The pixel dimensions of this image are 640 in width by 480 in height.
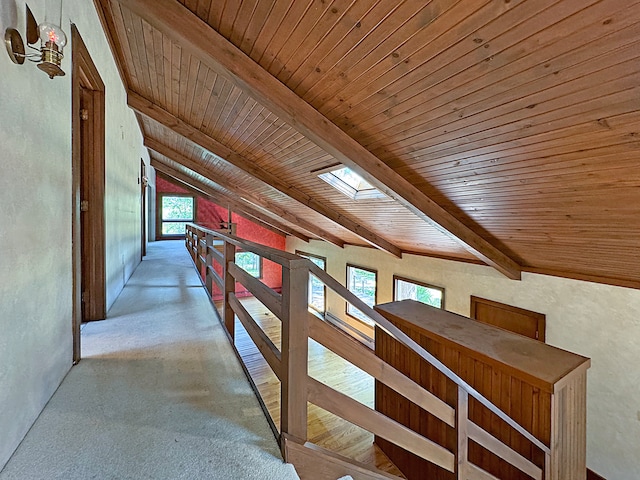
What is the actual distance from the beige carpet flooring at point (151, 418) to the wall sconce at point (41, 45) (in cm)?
131

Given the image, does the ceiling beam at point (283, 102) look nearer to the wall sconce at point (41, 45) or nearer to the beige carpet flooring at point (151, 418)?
the wall sconce at point (41, 45)

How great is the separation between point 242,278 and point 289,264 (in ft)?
2.79

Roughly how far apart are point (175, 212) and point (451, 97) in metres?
10.0

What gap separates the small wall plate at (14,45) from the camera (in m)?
0.95

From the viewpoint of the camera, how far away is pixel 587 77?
1392 millimetres

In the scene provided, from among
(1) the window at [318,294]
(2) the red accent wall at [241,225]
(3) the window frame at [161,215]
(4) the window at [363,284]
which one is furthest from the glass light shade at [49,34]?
(3) the window frame at [161,215]

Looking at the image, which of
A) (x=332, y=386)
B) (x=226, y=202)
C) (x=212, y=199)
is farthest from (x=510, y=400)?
(x=212, y=199)

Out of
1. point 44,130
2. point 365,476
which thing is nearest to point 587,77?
point 365,476

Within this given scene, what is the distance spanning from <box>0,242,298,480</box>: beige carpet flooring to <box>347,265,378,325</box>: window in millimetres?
4818

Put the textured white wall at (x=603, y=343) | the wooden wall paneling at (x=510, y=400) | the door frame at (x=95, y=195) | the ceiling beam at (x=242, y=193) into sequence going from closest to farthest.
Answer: the wooden wall paneling at (x=510, y=400) < the door frame at (x=95, y=195) < the textured white wall at (x=603, y=343) < the ceiling beam at (x=242, y=193)

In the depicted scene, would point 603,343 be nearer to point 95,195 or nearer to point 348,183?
point 348,183

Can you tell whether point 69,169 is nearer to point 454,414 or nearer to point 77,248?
point 77,248

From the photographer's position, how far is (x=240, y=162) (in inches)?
179

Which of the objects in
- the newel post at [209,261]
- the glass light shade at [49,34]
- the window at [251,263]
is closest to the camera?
the glass light shade at [49,34]
